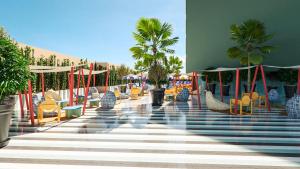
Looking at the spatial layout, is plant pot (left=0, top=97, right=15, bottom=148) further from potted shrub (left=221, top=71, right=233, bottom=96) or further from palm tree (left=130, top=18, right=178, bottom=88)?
potted shrub (left=221, top=71, right=233, bottom=96)

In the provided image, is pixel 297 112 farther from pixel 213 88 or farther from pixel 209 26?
pixel 209 26

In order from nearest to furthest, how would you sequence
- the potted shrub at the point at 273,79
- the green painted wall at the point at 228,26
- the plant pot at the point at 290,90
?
the plant pot at the point at 290,90
the potted shrub at the point at 273,79
the green painted wall at the point at 228,26

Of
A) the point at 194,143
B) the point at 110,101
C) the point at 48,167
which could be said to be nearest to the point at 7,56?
the point at 48,167

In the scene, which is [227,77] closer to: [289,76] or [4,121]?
[289,76]

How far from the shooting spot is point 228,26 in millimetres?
21797

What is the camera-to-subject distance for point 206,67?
22.6 metres

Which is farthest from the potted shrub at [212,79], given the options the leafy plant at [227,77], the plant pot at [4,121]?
the plant pot at [4,121]

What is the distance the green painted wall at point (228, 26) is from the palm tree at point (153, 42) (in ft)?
31.2

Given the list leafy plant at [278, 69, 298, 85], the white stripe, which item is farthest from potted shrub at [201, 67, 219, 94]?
the white stripe

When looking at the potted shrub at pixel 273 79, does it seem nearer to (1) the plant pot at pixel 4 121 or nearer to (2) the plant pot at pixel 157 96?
(2) the plant pot at pixel 157 96

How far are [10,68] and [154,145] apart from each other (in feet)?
10.7

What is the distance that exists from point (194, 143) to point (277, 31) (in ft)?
58.9

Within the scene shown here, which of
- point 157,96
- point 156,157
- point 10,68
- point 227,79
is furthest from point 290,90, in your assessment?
point 10,68

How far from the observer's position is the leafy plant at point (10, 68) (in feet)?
16.2
